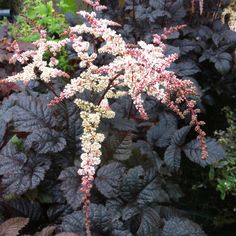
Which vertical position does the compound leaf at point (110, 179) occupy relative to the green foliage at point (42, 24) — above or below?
below

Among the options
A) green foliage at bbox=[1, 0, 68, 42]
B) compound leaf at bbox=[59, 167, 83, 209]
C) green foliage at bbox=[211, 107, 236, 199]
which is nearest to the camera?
compound leaf at bbox=[59, 167, 83, 209]

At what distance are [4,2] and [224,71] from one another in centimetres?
228

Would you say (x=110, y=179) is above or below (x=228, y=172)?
above

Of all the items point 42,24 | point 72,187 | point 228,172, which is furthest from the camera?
point 42,24

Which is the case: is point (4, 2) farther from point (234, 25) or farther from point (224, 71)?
point (224, 71)

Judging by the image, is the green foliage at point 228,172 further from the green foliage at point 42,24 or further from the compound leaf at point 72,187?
the green foliage at point 42,24

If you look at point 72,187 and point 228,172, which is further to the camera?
point 228,172

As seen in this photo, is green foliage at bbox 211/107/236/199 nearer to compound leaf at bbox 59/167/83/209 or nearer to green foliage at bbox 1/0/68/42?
compound leaf at bbox 59/167/83/209

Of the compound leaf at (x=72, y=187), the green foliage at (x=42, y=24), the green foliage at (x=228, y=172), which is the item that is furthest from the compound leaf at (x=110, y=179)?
the green foliage at (x=42, y=24)

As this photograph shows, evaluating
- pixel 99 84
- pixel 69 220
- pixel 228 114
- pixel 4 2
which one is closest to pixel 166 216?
pixel 69 220

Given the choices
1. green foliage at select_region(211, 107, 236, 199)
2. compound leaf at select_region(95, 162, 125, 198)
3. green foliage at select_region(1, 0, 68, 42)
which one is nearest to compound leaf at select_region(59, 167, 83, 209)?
compound leaf at select_region(95, 162, 125, 198)

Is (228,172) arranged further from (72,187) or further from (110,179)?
(72,187)

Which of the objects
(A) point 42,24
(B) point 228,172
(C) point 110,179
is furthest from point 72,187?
(A) point 42,24

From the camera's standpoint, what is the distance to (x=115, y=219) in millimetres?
1369
